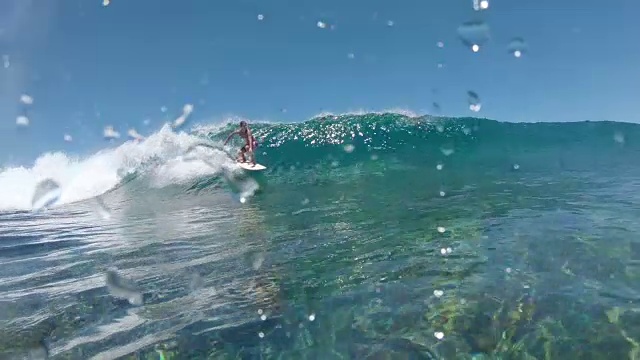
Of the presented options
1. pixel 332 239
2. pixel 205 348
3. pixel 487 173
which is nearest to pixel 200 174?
pixel 487 173

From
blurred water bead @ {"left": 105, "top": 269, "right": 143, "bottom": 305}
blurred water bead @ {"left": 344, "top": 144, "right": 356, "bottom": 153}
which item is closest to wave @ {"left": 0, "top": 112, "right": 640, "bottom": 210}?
blurred water bead @ {"left": 344, "top": 144, "right": 356, "bottom": 153}

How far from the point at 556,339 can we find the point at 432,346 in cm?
135

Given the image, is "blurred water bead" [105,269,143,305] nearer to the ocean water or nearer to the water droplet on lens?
the ocean water

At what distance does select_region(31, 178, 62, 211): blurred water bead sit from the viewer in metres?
30.5

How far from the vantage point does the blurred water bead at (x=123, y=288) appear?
6.34 metres

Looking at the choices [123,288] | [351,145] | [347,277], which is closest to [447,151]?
[351,145]

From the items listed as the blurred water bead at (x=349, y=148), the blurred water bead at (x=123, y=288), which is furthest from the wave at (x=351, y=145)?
the blurred water bead at (x=123, y=288)

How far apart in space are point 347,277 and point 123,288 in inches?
139

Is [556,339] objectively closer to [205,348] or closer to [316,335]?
[316,335]

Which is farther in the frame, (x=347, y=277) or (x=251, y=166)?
(x=251, y=166)

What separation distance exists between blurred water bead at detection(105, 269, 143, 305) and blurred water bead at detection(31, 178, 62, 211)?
2526 centimetres

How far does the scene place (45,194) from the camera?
1400 inches

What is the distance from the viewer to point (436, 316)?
17.1ft

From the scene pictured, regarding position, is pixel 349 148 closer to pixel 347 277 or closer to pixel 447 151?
pixel 447 151
